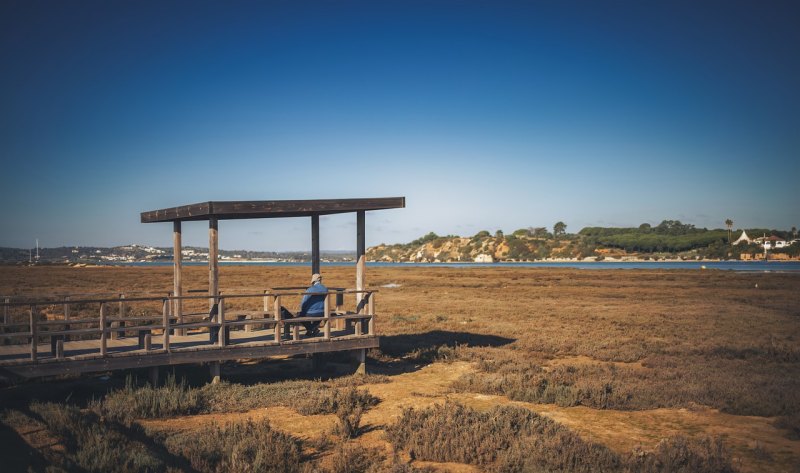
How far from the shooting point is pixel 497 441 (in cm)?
753

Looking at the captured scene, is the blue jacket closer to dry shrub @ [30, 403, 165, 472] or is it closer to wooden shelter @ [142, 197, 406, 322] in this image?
wooden shelter @ [142, 197, 406, 322]

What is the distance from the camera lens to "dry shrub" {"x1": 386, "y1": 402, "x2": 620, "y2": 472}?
22.0ft

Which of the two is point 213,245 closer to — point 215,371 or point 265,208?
point 265,208

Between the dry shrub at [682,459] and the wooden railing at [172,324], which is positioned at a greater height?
the wooden railing at [172,324]

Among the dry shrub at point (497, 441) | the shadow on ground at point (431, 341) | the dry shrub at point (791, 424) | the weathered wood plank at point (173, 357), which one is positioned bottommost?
the shadow on ground at point (431, 341)

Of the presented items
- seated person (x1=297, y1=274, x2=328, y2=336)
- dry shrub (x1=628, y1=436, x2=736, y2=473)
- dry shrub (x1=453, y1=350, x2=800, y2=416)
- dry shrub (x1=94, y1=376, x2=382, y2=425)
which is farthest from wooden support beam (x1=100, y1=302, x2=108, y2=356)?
dry shrub (x1=628, y1=436, x2=736, y2=473)

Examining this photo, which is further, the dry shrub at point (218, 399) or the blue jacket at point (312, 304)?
the blue jacket at point (312, 304)

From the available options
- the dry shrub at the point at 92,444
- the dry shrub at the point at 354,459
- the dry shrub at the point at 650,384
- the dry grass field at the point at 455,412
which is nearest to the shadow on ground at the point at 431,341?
the dry grass field at the point at 455,412

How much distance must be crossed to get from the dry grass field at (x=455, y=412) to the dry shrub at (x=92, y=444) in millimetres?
24

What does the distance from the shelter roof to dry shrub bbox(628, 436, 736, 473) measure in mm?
6960

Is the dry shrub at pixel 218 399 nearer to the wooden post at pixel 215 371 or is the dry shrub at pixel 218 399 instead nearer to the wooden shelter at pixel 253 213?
the wooden post at pixel 215 371

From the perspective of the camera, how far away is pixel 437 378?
12.5m

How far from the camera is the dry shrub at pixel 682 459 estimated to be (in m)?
6.45

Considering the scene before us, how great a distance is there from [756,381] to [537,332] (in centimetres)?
861
